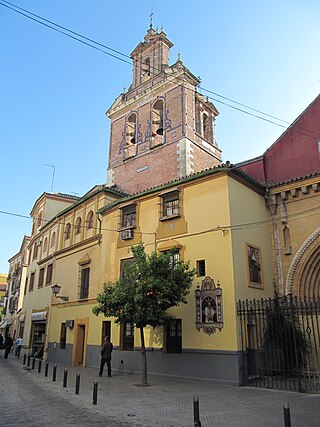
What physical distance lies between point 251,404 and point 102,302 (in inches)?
240

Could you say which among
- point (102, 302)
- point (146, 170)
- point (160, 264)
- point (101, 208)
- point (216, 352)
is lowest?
point (216, 352)

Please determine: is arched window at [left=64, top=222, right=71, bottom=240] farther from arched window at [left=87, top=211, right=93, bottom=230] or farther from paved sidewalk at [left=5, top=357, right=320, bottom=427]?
paved sidewalk at [left=5, top=357, right=320, bottom=427]

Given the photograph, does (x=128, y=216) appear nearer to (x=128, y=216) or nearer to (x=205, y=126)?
(x=128, y=216)

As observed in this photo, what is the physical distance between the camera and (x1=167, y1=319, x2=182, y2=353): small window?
48.1 ft

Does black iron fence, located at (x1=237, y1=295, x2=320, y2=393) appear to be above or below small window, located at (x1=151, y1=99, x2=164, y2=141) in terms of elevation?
below

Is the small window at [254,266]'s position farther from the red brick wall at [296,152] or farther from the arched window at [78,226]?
the arched window at [78,226]

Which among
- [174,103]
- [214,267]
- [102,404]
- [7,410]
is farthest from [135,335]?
[174,103]

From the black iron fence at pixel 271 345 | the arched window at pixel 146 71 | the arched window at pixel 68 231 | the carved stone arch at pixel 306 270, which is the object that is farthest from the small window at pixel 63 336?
the arched window at pixel 146 71

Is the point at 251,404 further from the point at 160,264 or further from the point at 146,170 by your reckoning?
the point at 146,170

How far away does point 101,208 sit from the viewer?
20.2 meters

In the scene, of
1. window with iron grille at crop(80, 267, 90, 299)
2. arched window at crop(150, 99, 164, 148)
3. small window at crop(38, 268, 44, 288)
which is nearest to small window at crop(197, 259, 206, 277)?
window with iron grille at crop(80, 267, 90, 299)

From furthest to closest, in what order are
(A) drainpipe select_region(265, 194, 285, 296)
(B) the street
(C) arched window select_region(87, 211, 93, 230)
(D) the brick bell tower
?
(D) the brick bell tower < (C) arched window select_region(87, 211, 93, 230) < (A) drainpipe select_region(265, 194, 285, 296) < (B) the street

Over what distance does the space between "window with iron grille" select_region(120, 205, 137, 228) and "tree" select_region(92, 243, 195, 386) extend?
5072 millimetres

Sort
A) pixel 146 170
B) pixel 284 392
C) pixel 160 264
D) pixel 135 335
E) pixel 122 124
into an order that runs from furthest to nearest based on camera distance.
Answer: pixel 122 124 → pixel 146 170 → pixel 135 335 → pixel 160 264 → pixel 284 392
